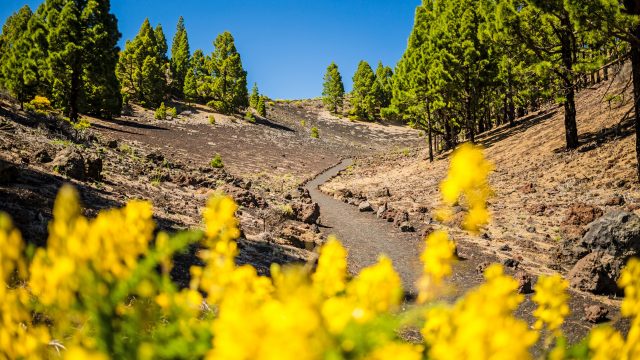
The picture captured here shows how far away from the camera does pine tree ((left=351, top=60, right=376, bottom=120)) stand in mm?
69250

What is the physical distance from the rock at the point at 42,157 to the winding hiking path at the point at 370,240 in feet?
25.5

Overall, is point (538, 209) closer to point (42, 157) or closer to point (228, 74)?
point (42, 157)

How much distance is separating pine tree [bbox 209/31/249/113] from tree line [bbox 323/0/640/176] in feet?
84.3

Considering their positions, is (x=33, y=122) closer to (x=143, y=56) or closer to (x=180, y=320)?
(x=180, y=320)

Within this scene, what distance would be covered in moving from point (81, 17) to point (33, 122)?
47.3 feet

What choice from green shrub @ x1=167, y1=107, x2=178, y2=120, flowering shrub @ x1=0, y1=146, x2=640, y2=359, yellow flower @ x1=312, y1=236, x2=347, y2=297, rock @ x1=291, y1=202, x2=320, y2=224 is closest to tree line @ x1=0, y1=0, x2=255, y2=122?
green shrub @ x1=167, y1=107, x2=178, y2=120

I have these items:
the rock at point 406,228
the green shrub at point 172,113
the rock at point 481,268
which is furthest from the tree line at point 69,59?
the rock at point 481,268

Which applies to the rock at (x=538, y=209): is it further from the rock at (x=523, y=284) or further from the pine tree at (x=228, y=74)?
the pine tree at (x=228, y=74)

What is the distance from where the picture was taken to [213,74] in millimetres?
54094

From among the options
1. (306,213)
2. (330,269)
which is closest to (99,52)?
(306,213)

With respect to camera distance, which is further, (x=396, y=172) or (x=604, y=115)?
(x=396, y=172)

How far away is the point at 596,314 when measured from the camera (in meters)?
6.21

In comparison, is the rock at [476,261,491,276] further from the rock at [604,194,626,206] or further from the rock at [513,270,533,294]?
the rock at [604,194,626,206]

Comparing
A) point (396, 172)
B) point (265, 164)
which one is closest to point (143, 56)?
point (265, 164)
